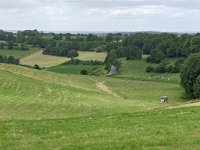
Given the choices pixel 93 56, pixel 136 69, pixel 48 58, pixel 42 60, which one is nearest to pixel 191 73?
pixel 136 69

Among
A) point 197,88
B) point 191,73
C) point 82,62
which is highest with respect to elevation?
point 191,73

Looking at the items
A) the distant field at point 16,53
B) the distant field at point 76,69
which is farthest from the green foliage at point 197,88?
the distant field at point 16,53

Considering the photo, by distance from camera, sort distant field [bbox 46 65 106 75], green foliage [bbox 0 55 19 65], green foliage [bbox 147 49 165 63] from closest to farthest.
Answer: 1. distant field [bbox 46 65 106 75]
2. green foliage [bbox 147 49 165 63]
3. green foliage [bbox 0 55 19 65]

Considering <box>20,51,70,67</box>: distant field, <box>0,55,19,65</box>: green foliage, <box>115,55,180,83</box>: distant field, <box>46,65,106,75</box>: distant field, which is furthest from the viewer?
<box>20,51,70,67</box>: distant field

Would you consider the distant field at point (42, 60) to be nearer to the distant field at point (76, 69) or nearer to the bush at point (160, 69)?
the distant field at point (76, 69)

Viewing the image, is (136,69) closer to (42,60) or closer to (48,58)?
(42,60)

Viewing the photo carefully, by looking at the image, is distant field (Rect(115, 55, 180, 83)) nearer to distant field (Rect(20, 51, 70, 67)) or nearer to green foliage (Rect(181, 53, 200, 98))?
distant field (Rect(20, 51, 70, 67))

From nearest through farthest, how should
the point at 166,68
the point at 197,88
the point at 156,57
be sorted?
the point at 197,88
the point at 166,68
the point at 156,57

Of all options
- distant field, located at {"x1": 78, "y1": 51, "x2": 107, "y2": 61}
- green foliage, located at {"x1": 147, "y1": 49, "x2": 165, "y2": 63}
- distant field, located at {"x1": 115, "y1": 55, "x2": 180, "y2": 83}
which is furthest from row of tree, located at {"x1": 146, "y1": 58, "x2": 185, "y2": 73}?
distant field, located at {"x1": 78, "y1": 51, "x2": 107, "y2": 61}

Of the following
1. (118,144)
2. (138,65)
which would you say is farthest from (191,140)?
(138,65)

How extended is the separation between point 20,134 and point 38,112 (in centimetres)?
2351

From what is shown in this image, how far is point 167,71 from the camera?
449ft

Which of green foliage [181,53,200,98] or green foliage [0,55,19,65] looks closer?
green foliage [181,53,200,98]

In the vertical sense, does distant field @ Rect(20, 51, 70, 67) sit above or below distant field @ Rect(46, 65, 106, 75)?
above
